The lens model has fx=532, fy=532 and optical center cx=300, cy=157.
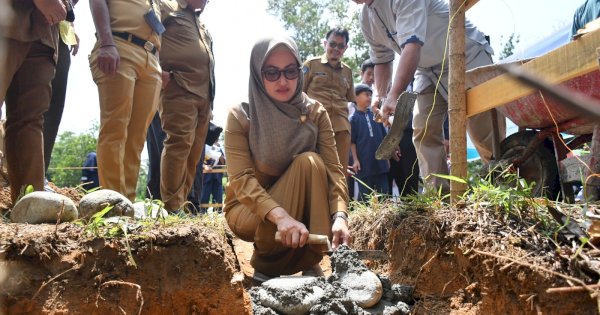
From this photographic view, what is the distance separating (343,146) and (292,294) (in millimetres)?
2423

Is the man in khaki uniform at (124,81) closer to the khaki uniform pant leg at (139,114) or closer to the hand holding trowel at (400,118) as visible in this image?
the khaki uniform pant leg at (139,114)

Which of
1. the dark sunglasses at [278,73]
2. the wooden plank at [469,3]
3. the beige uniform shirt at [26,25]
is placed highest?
the wooden plank at [469,3]

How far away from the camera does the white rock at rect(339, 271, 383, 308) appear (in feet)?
7.61

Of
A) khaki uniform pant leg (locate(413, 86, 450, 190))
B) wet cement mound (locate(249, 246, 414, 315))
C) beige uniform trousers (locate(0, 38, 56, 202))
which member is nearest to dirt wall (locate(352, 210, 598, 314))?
wet cement mound (locate(249, 246, 414, 315))

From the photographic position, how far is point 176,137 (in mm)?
4121

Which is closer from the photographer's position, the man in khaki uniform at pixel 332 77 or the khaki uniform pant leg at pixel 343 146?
the khaki uniform pant leg at pixel 343 146

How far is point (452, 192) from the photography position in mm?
2670

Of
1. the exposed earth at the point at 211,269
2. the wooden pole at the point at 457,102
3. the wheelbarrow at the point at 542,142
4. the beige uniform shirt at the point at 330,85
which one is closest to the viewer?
the exposed earth at the point at 211,269

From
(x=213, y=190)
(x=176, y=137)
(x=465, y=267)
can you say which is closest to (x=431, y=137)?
(x=465, y=267)

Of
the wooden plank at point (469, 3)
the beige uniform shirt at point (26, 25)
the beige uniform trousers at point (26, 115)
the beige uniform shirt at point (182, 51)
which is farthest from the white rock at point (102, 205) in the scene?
the wooden plank at point (469, 3)

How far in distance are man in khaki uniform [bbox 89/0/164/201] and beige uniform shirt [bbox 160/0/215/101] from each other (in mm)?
386

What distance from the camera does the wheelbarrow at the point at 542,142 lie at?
3.26 metres

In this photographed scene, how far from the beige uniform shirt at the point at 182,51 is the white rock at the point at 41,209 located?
193cm

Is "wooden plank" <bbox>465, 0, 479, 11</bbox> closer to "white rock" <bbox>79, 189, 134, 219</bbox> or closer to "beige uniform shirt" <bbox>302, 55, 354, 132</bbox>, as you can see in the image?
"white rock" <bbox>79, 189, 134, 219</bbox>
